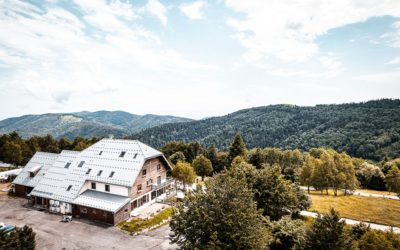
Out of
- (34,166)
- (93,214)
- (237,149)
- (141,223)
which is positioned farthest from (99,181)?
(237,149)

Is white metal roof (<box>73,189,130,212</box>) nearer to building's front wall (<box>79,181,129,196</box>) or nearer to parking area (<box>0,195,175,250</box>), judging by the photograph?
building's front wall (<box>79,181,129,196</box>)

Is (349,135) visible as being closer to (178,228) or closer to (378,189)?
(378,189)

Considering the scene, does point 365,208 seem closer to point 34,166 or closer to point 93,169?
point 93,169

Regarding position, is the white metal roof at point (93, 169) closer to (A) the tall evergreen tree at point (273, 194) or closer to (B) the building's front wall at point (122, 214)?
(B) the building's front wall at point (122, 214)

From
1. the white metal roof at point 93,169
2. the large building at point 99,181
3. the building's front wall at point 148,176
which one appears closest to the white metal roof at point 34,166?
the large building at point 99,181

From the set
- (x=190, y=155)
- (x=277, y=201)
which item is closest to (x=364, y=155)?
(x=190, y=155)

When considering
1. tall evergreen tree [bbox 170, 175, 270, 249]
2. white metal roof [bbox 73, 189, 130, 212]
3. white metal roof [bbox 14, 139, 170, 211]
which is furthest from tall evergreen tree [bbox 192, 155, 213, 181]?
tall evergreen tree [bbox 170, 175, 270, 249]
